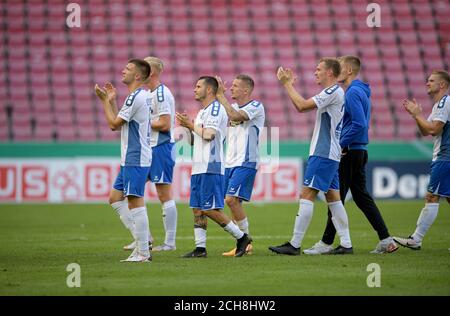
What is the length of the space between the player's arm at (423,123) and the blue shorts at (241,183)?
2.16 meters

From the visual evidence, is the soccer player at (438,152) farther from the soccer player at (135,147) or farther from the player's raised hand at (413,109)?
the soccer player at (135,147)

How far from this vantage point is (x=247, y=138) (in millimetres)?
12070

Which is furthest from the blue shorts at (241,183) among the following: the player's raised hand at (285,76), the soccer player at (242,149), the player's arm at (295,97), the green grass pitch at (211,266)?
the player's raised hand at (285,76)

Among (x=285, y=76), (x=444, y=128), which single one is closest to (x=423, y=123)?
(x=444, y=128)

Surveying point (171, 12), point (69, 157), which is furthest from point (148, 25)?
point (69, 157)

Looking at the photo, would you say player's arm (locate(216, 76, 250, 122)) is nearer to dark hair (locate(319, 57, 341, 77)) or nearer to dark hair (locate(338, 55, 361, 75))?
dark hair (locate(319, 57, 341, 77))

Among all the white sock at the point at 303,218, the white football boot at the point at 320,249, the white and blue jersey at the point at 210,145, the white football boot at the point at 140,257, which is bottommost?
the white football boot at the point at 320,249

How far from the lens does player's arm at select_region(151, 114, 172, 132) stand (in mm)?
12484

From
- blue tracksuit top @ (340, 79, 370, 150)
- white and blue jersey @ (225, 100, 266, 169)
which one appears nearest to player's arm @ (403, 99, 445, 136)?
blue tracksuit top @ (340, 79, 370, 150)

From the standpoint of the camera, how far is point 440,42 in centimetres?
3102

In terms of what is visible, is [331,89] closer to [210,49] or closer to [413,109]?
[413,109]

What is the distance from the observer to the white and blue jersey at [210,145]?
11.1 metres

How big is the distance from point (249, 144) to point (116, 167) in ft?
36.7

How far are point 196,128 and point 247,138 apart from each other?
129 centimetres
